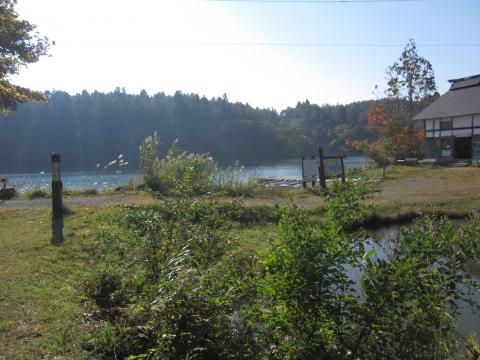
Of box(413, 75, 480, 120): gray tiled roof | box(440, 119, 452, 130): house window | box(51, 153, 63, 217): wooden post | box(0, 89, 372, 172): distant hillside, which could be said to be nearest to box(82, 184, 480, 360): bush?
box(51, 153, 63, 217): wooden post

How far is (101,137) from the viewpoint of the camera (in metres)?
70.9

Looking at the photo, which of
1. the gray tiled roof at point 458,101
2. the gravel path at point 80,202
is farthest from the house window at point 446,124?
the gravel path at point 80,202

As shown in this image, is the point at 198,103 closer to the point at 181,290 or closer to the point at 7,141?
the point at 7,141

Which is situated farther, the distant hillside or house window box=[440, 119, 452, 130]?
the distant hillside

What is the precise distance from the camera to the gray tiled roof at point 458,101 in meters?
25.5

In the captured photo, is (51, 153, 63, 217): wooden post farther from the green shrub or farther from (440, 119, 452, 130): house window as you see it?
(440, 119, 452, 130): house window

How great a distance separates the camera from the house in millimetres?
25172

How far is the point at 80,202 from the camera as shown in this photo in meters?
11.6

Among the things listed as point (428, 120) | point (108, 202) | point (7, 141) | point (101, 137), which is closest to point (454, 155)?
point (428, 120)

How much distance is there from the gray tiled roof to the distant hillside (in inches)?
1582

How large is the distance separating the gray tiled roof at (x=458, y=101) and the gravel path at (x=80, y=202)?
67.1ft

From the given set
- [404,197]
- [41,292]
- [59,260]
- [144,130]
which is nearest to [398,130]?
[404,197]

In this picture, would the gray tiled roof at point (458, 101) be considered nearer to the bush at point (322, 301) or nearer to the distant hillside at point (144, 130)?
the bush at point (322, 301)

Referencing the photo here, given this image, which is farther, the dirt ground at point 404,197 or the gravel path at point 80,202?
the dirt ground at point 404,197
